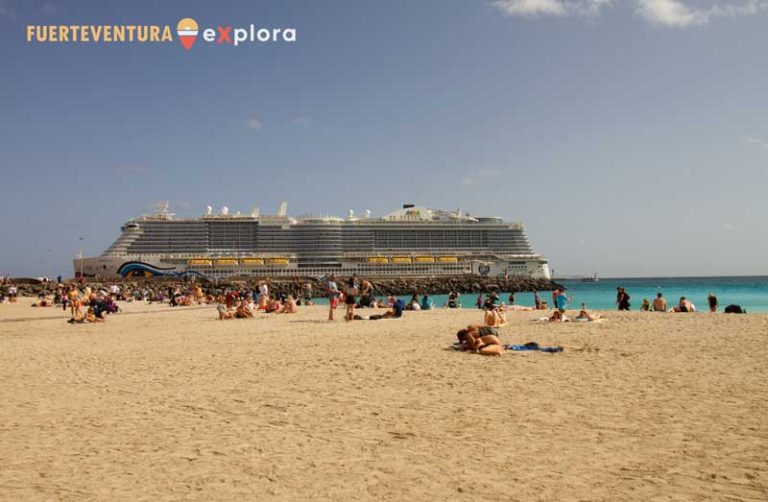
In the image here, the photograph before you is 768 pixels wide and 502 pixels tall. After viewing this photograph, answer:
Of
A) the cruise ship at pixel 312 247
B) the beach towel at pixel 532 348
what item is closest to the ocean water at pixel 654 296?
the cruise ship at pixel 312 247

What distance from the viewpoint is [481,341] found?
31.9 feet

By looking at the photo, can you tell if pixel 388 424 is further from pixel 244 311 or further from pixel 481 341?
pixel 244 311

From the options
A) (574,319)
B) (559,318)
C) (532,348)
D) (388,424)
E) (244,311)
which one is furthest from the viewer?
(244,311)

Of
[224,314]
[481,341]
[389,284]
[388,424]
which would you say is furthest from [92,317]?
[389,284]

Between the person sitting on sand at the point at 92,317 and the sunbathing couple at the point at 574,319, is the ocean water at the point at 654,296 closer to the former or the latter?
the sunbathing couple at the point at 574,319

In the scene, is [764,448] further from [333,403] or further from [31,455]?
[31,455]

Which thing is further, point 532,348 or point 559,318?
point 559,318

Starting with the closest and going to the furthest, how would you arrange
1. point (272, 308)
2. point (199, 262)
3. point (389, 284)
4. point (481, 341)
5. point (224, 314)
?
point (481, 341), point (224, 314), point (272, 308), point (389, 284), point (199, 262)

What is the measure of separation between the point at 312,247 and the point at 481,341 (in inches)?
2539

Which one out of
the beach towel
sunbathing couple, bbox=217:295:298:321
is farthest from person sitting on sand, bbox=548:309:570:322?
sunbathing couple, bbox=217:295:298:321

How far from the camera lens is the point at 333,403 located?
20.0ft

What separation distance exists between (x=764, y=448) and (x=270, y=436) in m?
4.19

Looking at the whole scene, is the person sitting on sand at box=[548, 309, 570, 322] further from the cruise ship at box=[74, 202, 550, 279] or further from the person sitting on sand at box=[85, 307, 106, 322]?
the cruise ship at box=[74, 202, 550, 279]

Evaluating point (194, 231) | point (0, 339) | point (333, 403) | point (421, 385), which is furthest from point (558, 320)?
point (194, 231)
